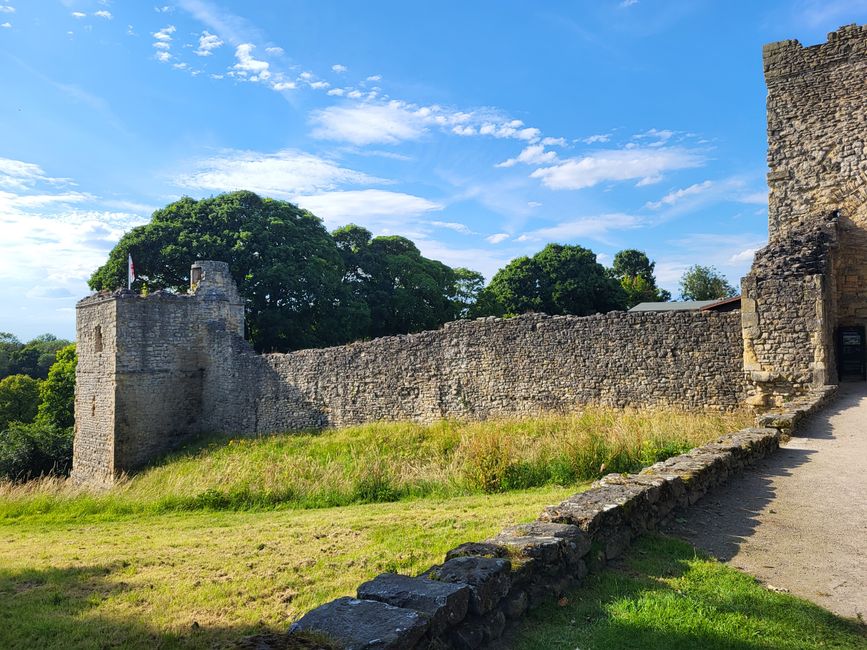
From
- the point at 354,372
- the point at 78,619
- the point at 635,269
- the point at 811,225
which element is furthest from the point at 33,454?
the point at 635,269

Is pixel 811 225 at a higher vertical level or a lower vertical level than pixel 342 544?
higher

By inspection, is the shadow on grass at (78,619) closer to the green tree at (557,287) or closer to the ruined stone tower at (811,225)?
the ruined stone tower at (811,225)

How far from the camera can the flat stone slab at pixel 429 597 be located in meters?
3.33

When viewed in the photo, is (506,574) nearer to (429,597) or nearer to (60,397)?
(429,597)

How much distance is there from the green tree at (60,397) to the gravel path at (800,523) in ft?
109

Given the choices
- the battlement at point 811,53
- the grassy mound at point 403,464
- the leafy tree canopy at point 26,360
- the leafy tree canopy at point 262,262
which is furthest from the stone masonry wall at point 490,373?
the leafy tree canopy at point 26,360

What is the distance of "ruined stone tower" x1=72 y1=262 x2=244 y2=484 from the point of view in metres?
20.1

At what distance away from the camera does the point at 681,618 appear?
3.92m

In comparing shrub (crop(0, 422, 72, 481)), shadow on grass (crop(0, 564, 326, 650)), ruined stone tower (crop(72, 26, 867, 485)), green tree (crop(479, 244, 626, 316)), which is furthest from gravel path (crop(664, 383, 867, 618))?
green tree (crop(479, 244, 626, 316))

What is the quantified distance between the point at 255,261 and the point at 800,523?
26.2 m

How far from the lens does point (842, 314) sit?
14.8 metres

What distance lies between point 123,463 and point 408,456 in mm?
11418

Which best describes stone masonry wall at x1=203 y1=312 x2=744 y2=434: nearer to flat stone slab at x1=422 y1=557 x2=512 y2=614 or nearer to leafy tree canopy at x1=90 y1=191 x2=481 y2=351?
leafy tree canopy at x1=90 y1=191 x2=481 y2=351

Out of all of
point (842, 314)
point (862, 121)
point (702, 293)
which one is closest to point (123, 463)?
point (842, 314)
